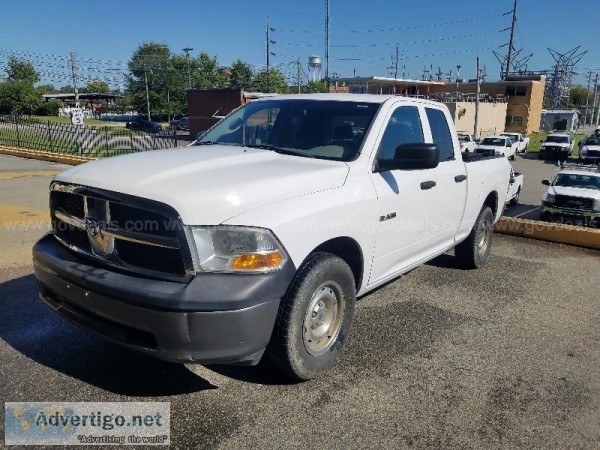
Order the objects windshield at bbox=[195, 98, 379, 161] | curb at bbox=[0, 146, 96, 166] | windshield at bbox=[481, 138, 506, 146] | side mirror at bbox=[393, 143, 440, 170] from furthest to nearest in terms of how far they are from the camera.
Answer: windshield at bbox=[481, 138, 506, 146] < curb at bbox=[0, 146, 96, 166] < windshield at bbox=[195, 98, 379, 161] < side mirror at bbox=[393, 143, 440, 170]

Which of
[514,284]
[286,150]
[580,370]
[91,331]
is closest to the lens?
[91,331]

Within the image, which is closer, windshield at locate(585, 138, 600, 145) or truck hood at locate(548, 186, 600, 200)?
truck hood at locate(548, 186, 600, 200)

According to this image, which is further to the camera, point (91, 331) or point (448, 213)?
point (448, 213)

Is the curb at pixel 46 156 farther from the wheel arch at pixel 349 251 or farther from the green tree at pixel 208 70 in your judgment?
the green tree at pixel 208 70

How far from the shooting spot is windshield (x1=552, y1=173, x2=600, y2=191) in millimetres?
11869

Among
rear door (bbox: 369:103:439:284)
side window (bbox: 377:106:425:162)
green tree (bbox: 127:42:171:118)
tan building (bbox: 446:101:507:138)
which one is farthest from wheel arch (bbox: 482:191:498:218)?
green tree (bbox: 127:42:171:118)

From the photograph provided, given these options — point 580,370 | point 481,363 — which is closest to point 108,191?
point 481,363

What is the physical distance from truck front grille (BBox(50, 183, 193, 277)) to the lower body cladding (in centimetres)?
10

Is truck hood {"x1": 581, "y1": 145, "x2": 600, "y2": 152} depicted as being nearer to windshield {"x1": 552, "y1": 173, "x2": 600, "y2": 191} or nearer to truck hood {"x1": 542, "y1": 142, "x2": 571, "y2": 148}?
truck hood {"x1": 542, "y1": 142, "x2": 571, "y2": 148}

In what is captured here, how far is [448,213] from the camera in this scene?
4.66 m

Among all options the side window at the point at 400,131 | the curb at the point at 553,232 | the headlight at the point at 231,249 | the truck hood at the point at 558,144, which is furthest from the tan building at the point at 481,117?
the headlight at the point at 231,249

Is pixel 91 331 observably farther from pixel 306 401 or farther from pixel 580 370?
pixel 580 370

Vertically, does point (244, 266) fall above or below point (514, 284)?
above

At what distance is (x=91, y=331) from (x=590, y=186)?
1219 centimetres
